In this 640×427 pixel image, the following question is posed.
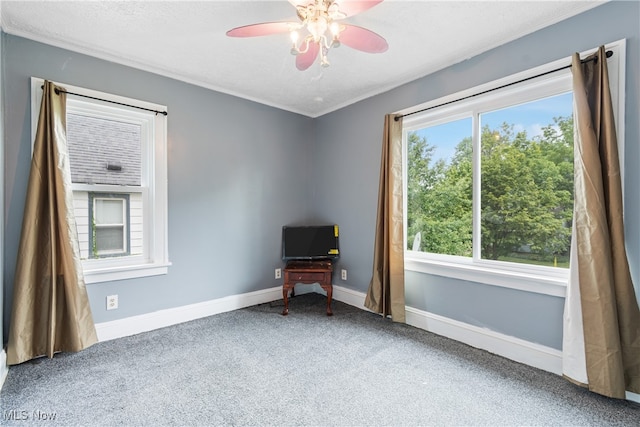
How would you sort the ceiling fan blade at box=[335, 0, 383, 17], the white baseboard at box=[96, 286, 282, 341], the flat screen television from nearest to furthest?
the ceiling fan blade at box=[335, 0, 383, 17]
the white baseboard at box=[96, 286, 282, 341]
the flat screen television

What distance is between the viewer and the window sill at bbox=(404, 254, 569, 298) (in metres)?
2.03

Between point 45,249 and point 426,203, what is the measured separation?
3137 mm

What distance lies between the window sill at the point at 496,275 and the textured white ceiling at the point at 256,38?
67.4 inches

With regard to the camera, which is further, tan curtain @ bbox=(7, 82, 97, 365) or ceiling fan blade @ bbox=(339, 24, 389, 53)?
tan curtain @ bbox=(7, 82, 97, 365)

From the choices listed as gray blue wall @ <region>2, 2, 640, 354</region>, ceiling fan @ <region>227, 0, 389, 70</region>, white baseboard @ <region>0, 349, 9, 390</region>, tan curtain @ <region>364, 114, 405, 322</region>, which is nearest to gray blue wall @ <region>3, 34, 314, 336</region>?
gray blue wall @ <region>2, 2, 640, 354</region>

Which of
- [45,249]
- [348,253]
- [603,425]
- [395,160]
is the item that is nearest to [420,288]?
[348,253]

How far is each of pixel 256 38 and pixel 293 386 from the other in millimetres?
2431

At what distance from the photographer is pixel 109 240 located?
2633 millimetres

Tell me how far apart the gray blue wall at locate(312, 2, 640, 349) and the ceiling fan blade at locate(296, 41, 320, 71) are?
1.01 m

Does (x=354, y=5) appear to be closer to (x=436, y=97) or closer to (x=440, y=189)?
(x=436, y=97)

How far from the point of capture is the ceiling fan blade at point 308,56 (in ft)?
5.90

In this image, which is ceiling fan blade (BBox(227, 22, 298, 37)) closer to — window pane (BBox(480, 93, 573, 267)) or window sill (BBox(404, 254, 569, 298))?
window pane (BBox(480, 93, 573, 267))

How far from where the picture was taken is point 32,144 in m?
2.21

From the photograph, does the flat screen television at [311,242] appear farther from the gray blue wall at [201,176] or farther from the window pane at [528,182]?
the window pane at [528,182]
